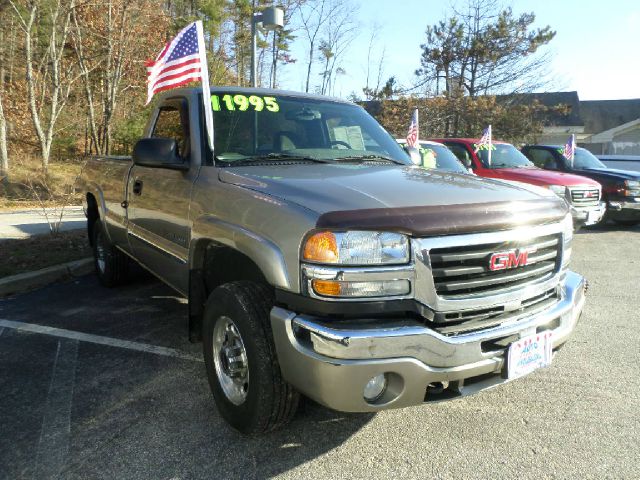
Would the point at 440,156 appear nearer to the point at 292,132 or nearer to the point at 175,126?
the point at 292,132

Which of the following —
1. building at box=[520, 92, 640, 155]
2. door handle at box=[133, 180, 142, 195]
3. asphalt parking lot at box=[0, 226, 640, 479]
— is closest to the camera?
asphalt parking lot at box=[0, 226, 640, 479]

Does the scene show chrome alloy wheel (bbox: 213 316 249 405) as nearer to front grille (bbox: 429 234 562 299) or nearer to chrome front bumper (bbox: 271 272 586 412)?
chrome front bumper (bbox: 271 272 586 412)

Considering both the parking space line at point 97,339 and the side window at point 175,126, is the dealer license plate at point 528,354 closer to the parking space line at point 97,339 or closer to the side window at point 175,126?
the parking space line at point 97,339

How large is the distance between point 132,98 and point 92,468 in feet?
56.6

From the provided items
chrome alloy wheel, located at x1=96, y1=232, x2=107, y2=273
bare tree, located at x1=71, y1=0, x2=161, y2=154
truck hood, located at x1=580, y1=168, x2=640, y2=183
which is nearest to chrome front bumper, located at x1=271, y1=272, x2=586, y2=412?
chrome alloy wheel, located at x1=96, y1=232, x2=107, y2=273

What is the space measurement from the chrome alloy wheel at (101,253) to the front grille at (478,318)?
436cm

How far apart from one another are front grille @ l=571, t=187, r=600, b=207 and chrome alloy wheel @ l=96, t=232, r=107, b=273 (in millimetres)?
7690

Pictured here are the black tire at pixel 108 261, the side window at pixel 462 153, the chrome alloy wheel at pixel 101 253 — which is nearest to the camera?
the black tire at pixel 108 261

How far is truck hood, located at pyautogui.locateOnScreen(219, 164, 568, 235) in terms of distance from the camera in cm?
216

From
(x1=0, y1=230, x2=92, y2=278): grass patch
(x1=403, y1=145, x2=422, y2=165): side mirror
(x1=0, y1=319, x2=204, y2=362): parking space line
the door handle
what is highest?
(x1=403, y1=145, x2=422, y2=165): side mirror

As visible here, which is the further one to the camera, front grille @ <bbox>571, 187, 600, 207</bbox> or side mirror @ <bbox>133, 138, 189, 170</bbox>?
front grille @ <bbox>571, 187, 600, 207</bbox>

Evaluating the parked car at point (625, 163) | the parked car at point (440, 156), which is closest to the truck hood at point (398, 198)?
the parked car at point (440, 156)

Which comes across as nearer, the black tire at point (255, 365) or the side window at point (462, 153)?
the black tire at point (255, 365)

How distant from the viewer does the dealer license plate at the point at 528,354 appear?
2332 mm
